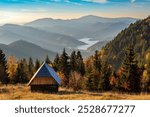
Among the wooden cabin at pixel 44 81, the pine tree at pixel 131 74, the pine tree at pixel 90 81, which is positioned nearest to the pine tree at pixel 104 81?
the pine tree at pixel 90 81

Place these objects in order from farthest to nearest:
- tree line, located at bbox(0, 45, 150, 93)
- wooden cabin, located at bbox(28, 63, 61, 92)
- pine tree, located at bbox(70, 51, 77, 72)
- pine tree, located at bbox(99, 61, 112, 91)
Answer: pine tree, located at bbox(70, 51, 77, 72)
pine tree, located at bbox(99, 61, 112, 91)
tree line, located at bbox(0, 45, 150, 93)
wooden cabin, located at bbox(28, 63, 61, 92)

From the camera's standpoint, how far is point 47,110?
12039 millimetres

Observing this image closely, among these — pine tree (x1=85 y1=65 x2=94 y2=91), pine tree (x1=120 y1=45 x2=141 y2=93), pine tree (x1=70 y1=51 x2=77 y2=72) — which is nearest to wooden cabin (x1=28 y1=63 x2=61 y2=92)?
pine tree (x1=120 y1=45 x2=141 y2=93)

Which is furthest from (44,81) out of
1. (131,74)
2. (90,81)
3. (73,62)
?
(73,62)

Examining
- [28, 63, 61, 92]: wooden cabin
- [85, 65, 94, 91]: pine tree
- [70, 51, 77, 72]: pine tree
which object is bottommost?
[85, 65, 94, 91]: pine tree

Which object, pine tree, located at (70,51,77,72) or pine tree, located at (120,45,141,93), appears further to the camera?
pine tree, located at (70,51,77,72)

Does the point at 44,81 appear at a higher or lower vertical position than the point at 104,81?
higher

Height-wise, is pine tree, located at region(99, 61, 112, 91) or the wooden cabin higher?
the wooden cabin

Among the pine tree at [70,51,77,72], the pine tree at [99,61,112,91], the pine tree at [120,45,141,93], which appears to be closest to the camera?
the pine tree at [120,45,141,93]

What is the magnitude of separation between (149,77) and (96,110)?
2046 inches

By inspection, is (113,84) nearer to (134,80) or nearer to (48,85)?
(134,80)

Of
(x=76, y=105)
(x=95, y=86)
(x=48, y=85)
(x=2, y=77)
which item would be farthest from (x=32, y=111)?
(x=2, y=77)

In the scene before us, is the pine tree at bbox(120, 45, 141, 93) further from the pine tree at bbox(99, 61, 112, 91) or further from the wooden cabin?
the wooden cabin

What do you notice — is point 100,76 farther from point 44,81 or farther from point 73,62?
point 44,81
